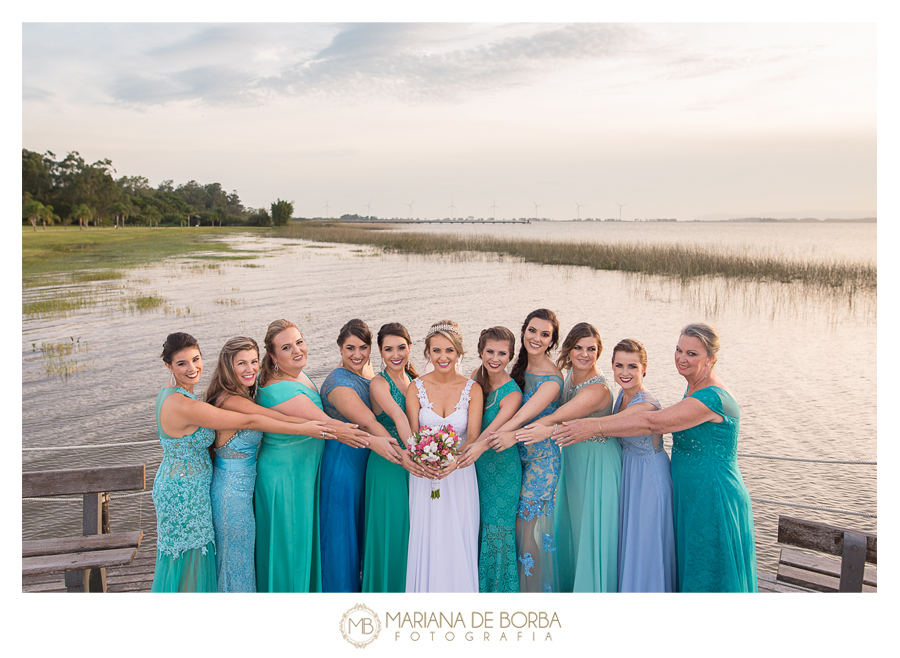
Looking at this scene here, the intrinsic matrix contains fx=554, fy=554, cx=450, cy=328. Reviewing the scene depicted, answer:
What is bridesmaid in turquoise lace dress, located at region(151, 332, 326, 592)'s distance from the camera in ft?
11.3

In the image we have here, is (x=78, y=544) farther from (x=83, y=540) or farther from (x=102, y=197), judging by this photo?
(x=102, y=197)

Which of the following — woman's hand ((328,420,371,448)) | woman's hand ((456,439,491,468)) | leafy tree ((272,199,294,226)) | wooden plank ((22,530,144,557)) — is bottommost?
wooden plank ((22,530,144,557))

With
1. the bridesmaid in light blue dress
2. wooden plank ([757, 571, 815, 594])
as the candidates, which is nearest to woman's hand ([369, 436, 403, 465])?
the bridesmaid in light blue dress

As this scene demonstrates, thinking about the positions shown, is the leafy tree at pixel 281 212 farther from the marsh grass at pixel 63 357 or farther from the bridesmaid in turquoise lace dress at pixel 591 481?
the bridesmaid in turquoise lace dress at pixel 591 481

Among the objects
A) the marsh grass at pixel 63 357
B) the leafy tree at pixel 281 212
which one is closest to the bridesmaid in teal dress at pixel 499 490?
the marsh grass at pixel 63 357

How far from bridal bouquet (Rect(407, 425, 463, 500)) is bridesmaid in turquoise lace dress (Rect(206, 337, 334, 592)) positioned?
1.84ft

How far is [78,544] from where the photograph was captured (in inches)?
151

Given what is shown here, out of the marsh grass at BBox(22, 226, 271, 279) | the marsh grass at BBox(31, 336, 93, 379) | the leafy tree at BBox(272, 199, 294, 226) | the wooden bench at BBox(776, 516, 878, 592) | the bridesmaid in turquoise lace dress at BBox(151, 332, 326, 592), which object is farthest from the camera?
the leafy tree at BBox(272, 199, 294, 226)

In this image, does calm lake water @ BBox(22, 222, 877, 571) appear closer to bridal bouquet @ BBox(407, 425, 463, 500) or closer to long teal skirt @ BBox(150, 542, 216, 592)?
long teal skirt @ BBox(150, 542, 216, 592)

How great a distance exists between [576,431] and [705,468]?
86cm

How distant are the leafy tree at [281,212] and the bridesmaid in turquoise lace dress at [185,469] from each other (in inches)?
1847
